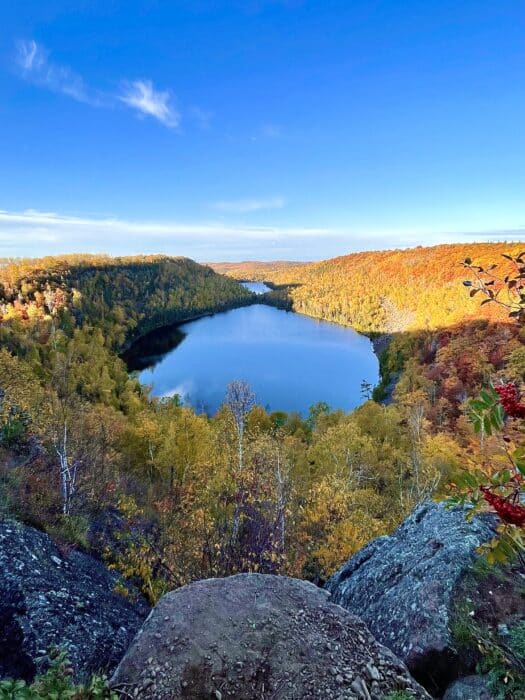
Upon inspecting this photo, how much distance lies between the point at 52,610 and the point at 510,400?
8800 millimetres

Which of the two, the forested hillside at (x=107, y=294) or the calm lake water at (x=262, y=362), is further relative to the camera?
the forested hillside at (x=107, y=294)

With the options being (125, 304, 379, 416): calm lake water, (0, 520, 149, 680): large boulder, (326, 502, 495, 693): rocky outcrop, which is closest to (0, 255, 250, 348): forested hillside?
(125, 304, 379, 416): calm lake water

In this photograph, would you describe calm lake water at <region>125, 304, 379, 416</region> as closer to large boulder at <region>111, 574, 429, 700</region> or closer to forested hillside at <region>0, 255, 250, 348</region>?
forested hillside at <region>0, 255, 250, 348</region>

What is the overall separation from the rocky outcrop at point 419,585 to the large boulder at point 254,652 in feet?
2.84

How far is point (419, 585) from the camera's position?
6379 mm

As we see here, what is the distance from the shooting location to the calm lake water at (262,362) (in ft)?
208

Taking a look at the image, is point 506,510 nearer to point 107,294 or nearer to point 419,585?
point 419,585

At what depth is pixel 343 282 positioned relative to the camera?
A: 647ft

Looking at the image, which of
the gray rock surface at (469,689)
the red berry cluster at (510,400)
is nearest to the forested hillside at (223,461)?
the red berry cluster at (510,400)

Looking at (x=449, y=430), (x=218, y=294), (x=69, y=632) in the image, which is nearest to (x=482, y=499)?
(x=69, y=632)

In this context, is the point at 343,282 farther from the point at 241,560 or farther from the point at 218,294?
the point at 241,560

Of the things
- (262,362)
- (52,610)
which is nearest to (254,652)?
(52,610)

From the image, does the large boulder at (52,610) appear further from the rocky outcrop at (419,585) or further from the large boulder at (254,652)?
the rocky outcrop at (419,585)

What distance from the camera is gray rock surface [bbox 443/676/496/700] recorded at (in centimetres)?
422
